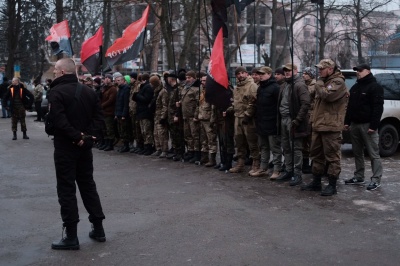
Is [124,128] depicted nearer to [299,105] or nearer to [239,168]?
[239,168]

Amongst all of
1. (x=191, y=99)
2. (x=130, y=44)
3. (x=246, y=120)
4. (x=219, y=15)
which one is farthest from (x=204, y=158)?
(x=130, y=44)

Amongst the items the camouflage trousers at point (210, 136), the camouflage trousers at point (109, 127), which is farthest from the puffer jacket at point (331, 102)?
the camouflage trousers at point (109, 127)

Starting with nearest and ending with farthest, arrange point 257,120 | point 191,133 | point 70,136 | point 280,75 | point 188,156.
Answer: point 70,136
point 280,75
point 257,120
point 191,133
point 188,156

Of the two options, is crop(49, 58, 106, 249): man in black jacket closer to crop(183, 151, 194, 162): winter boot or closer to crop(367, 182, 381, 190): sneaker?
crop(367, 182, 381, 190): sneaker

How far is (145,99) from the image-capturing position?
13211mm

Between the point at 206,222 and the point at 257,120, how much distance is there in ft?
11.4

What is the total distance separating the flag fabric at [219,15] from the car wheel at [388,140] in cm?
427

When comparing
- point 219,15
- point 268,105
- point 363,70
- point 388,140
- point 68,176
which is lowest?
point 388,140

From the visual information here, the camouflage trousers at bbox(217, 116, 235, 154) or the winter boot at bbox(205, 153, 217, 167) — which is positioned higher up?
the camouflage trousers at bbox(217, 116, 235, 154)

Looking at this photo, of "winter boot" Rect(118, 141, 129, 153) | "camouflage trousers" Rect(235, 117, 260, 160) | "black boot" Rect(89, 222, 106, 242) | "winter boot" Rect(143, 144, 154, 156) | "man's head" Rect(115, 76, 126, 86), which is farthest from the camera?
"winter boot" Rect(118, 141, 129, 153)

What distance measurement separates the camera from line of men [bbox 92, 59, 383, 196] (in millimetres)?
8703

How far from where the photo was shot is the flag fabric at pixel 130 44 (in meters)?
13.8

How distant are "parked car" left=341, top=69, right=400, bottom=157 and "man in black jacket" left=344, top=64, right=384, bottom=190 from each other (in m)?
3.62

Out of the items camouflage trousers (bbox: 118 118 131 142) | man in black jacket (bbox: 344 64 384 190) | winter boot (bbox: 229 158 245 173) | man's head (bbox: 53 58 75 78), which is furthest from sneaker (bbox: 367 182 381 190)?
camouflage trousers (bbox: 118 118 131 142)
